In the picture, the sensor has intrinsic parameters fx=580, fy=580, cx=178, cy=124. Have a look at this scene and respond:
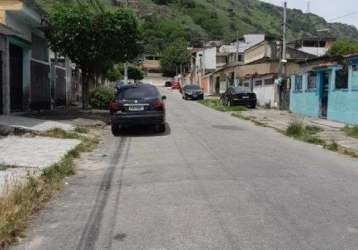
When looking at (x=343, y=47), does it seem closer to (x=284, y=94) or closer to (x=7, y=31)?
(x=284, y=94)

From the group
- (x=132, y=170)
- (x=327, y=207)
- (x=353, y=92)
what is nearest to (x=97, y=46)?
(x=353, y=92)

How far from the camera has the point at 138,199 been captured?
8562 millimetres

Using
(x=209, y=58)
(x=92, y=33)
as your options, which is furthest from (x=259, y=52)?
(x=92, y=33)

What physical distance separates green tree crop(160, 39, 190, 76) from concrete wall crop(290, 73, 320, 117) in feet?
303

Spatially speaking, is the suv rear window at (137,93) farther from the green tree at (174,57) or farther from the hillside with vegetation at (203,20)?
the hillside with vegetation at (203,20)

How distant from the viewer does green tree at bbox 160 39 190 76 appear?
127125mm

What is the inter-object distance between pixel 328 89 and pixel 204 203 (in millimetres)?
20865

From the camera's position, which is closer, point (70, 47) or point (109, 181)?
point (109, 181)

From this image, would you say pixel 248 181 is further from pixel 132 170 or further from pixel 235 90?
pixel 235 90

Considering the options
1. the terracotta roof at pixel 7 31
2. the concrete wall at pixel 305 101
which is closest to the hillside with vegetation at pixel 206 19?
the concrete wall at pixel 305 101

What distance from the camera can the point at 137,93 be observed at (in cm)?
1891

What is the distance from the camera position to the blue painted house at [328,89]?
24.2m

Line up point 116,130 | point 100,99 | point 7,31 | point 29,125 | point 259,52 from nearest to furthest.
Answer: point 29,125 < point 116,130 < point 7,31 < point 100,99 < point 259,52

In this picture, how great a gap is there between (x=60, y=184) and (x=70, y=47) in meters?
15.2
